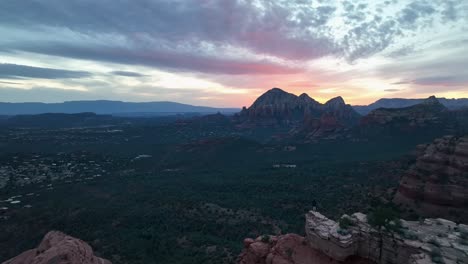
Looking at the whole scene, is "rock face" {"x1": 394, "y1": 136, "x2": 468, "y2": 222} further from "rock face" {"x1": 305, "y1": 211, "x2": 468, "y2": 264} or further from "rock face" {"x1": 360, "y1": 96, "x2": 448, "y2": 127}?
"rock face" {"x1": 360, "y1": 96, "x2": 448, "y2": 127}

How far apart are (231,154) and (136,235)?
81600 millimetres

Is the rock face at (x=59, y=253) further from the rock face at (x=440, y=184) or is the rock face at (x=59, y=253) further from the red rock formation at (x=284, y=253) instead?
the rock face at (x=440, y=184)

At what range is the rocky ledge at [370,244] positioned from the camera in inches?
750

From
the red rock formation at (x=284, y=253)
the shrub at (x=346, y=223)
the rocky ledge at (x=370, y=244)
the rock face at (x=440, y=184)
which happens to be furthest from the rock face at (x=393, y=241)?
the rock face at (x=440, y=184)

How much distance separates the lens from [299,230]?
46.2 m

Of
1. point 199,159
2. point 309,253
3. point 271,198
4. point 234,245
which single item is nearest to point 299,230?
point 234,245

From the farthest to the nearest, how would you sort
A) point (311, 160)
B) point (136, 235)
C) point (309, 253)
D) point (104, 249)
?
point (311, 160) → point (136, 235) → point (104, 249) → point (309, 253)

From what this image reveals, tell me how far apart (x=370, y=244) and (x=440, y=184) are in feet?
95.5

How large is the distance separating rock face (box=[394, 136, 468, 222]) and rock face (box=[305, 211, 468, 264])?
2126 cm

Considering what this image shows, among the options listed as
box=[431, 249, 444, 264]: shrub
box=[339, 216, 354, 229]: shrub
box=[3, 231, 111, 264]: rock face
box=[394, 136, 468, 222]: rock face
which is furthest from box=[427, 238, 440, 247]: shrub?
box=[3, 231, 111, 264]: rock face

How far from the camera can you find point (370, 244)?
21.3 metres

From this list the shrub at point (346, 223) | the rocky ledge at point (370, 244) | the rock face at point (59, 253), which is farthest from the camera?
the rock face at point (59, 253)

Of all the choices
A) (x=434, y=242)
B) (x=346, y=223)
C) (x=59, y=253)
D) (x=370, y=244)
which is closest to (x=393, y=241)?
(x=370, y=244)

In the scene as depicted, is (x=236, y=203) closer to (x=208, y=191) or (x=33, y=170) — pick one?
(x=208, y=191)
